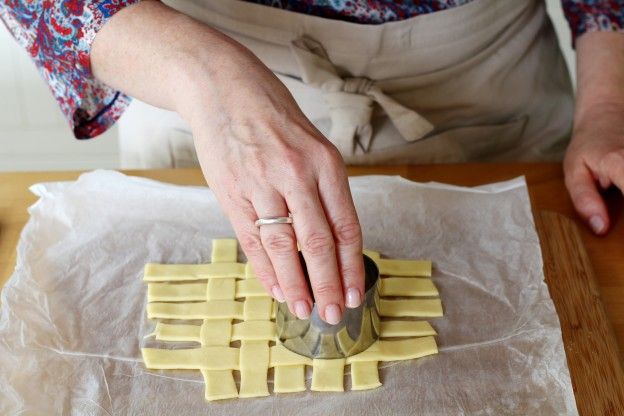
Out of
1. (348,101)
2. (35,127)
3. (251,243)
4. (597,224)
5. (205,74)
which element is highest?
(205,74)

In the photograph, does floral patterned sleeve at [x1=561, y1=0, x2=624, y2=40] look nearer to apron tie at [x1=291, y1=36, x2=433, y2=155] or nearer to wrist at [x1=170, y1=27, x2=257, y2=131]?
apron tie at [x1=291, y1=36, x2=433, y2=155]

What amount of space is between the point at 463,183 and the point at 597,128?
0.21 m

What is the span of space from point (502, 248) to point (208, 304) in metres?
0.39

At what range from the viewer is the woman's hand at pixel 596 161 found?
1.18m

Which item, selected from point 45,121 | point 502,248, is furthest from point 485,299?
point 45,121

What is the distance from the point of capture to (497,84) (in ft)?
4.47

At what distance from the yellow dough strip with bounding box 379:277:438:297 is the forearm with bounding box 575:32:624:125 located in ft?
1.35

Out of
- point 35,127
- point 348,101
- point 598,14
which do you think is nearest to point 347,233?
point 348,101

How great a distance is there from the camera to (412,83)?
131 cm

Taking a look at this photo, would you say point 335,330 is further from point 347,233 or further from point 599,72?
point 599,72

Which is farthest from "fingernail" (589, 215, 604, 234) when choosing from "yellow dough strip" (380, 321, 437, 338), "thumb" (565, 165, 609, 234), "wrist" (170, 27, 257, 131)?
"wrist" (170, 27, 257, 131)

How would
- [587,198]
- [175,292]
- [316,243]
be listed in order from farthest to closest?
[587,198]
[175,292]
[316,243]

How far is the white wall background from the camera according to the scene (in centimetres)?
235

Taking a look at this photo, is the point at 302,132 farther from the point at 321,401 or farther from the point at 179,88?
the point at 321,401
